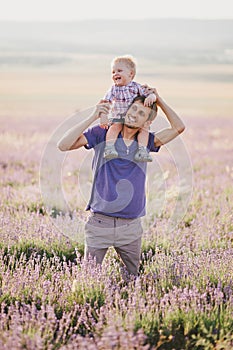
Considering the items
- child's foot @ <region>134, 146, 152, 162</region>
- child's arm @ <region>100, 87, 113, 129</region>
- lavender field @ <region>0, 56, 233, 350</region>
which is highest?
child's arm @ <region>100, 87, 113, 129</region>

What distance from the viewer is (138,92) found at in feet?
14.6

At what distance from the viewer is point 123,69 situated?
14.0 ft

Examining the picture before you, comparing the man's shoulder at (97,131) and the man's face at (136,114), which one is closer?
the man's face at (136,114)

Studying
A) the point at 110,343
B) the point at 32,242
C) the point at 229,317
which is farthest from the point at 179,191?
the point at 110,343

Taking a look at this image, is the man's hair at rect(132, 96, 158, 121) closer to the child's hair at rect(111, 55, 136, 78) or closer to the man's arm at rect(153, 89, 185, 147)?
the man's arm at rect(153, 89, 185, 147)

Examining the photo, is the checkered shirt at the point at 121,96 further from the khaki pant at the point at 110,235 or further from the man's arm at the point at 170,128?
the khaki pant at the point at 110,235

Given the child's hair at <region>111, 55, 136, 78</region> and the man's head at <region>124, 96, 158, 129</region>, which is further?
the man's head at <region>124, 96, 158, 129</region>

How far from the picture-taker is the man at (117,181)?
445 cm

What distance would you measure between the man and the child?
0.17 feet

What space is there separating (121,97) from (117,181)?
601mm

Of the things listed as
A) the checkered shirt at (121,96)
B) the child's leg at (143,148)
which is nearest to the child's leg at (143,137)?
the child's leg at (143,148)

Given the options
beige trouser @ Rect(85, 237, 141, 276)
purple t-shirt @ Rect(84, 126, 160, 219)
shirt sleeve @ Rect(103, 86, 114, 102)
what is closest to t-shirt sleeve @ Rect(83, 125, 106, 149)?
purple t-shirt @ Rect(84, 126, 160, 219)

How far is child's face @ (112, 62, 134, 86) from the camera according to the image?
4281mm

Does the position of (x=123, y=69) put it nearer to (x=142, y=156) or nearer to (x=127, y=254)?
(x=142, y=156)
